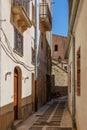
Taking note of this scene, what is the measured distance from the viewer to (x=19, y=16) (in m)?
12.8

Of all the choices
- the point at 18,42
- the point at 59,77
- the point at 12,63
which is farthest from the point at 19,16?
the point at 59,77

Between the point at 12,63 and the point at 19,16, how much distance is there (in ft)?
6.06

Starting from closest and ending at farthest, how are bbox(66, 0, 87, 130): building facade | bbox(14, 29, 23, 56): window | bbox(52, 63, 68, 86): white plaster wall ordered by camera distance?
bbox(66, 0, 87, 130): building facade, bbox(14, 29, 23, 56): window, bbox(52, 63, 68, 86): white plaster wall

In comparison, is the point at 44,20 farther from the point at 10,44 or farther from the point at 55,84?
the point at 55,84

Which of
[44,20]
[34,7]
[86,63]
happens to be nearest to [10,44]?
[86,63]

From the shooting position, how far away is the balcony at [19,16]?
1225 centimetres

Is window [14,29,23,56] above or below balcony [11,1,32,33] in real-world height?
below

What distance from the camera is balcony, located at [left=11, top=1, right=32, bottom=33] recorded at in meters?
12.2

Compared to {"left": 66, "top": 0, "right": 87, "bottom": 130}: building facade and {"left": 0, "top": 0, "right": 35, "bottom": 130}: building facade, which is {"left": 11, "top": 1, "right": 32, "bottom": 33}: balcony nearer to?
{"left": 0, "top": 0, "right": 35, "bottom": 130}: building facade

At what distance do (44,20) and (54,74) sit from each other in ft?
56.6

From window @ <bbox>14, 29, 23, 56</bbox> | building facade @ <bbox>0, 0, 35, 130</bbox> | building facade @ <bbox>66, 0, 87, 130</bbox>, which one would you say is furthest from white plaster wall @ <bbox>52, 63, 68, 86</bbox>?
building facade @ <bbox>66, 0, 87, 130</bbox>

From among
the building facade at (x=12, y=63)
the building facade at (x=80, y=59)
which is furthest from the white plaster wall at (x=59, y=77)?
the building facade at (x=80, y=59)

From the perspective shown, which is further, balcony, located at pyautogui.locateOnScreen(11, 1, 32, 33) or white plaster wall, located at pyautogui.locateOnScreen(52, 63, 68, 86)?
white plaster wall, located at pyautogui.locateOnScreen(52, 63, 68, 86)

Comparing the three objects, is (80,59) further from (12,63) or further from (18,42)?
(18,42)
